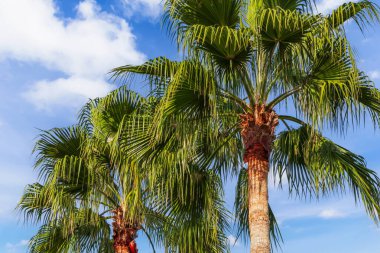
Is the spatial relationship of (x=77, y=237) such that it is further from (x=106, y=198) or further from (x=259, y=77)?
(x=259, y=77)

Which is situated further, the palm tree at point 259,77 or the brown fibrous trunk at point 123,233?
the brown fibrous trunk at point 123,233

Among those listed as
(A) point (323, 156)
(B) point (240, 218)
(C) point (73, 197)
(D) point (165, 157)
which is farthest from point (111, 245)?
(A) point (323, 156)

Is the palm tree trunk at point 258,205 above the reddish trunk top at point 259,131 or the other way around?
the other way around

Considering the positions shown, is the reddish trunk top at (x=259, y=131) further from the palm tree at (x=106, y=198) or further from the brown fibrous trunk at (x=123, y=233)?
the brown fibrous trunk at (x=123, y=233)

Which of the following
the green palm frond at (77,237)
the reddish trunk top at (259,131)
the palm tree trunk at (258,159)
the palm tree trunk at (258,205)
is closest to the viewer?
the palm tree trunk at (258,205)

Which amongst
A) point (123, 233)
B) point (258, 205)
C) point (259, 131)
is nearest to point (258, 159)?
point (259, 131)

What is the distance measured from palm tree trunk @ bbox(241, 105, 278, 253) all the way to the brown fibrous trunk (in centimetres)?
440

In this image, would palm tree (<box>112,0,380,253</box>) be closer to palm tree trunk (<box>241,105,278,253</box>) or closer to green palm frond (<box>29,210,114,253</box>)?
palm tree trunk (<box>241,105,278,253</box>)

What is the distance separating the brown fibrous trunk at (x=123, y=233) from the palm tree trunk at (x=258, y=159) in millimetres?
4396

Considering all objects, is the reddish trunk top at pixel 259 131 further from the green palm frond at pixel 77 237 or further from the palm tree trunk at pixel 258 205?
the green palm frond at pixel 77 237

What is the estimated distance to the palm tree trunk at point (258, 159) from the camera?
832 cm

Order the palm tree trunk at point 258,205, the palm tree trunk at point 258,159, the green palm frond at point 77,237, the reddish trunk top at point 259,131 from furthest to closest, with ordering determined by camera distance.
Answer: the green palm frond at point 77,237 → the reddish trunk top at point 259,131 → the palm tree trunk at point 258,159 → the palm tree trunk at point 258,205

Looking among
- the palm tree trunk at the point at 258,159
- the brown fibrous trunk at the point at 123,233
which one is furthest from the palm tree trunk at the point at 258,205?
the brown fibrous trunk at the point at 123,233

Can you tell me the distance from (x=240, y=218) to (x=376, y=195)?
2717mm
